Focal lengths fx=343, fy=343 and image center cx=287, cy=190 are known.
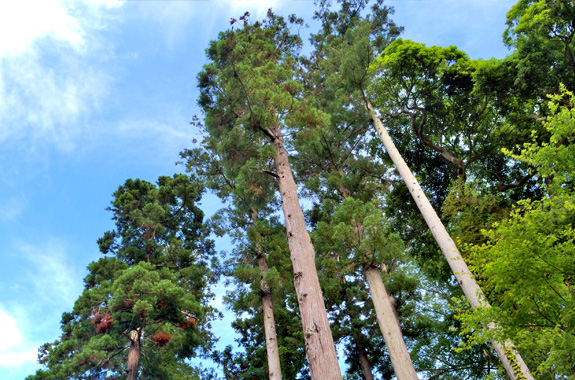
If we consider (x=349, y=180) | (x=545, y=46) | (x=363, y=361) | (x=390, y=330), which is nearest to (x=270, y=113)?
(x=349, y=180)

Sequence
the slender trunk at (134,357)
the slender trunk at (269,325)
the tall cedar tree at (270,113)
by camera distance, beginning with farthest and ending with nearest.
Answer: the slender trunk at (134,357) → the slender trunk at (269,325) → the tall cedar tree at (270,113)

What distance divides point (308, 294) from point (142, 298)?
243 inches

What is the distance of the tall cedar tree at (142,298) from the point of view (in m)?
9.58

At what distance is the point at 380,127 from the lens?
11.2 metres

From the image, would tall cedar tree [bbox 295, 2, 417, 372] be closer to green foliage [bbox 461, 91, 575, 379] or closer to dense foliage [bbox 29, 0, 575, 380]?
dense foliage [bbox 29, 0, 575, 380]

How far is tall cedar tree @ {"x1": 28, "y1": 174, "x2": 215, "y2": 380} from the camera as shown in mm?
9578

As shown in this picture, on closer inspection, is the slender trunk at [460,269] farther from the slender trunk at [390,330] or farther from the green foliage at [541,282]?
the slender trunk at [390,330]

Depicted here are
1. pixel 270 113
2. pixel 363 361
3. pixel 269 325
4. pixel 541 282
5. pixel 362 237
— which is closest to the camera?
pixel 541 282

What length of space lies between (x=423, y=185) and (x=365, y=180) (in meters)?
2.48

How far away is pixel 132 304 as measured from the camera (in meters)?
9.59

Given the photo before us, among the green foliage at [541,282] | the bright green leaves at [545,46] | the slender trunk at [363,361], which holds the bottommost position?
the green foliage at [541,282]

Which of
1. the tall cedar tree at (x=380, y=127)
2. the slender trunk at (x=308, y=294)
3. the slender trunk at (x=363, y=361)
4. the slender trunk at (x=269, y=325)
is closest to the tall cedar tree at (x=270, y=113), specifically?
the slender trunk at (x=308, y=294)

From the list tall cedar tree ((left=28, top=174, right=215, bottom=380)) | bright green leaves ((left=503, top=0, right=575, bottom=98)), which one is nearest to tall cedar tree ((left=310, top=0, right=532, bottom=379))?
bright green leaves ((left=503, top=0, right=575, bottom=98))

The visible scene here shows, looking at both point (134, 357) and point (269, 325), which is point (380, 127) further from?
point (134, 357)
